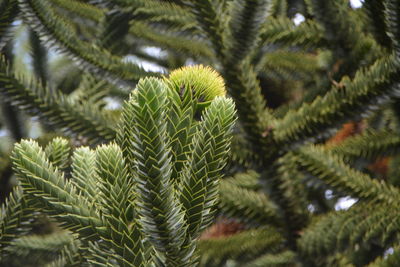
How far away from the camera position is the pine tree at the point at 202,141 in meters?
0.71

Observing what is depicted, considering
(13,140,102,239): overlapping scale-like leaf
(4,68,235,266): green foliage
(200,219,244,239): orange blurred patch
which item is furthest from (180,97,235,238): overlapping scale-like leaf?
(200,219,244,239): orange blurred patch

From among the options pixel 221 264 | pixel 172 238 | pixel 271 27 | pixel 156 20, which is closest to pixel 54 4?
pixel 156 20

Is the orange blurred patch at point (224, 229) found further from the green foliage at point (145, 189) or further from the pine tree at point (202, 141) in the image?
the green foliage at point (145, 189)

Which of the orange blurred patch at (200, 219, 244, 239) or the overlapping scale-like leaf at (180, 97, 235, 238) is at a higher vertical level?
the overlapping scale-like leaf at (180, 97, 235, 238)

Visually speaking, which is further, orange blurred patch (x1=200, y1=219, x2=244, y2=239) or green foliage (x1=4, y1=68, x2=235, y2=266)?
orange blurred patch (x1=200, y1=219, x2=244, y2=239)

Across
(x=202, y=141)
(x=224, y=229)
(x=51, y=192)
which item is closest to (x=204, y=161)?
(x=202, y=141)

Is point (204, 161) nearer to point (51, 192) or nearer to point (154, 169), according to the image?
point (154, 169)

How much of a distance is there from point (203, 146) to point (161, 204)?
3.7 inches

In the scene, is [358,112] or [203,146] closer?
[203,146]

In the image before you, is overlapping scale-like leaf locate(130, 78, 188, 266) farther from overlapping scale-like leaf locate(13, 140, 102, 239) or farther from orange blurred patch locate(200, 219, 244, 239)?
orange blurred patch locate(200, 219, 244, 239)

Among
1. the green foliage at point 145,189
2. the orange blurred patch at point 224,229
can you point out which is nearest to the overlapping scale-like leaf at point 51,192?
the green foliage at point 145,189

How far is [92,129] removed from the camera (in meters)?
1.36

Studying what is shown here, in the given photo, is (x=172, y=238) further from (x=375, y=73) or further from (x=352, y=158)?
(x=352, y=158)

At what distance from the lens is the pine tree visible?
0.71 metres
